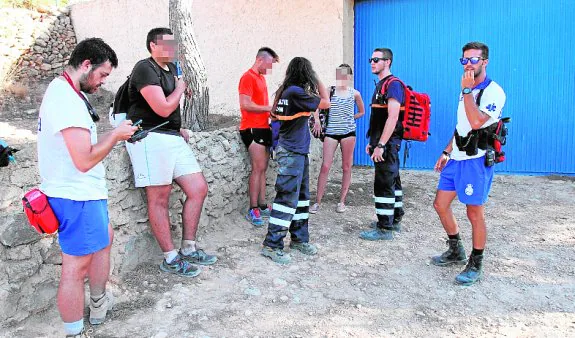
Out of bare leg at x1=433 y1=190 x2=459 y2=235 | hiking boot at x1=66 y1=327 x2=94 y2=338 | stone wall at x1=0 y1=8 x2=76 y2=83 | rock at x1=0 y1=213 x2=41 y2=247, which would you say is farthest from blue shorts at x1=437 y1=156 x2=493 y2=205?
stone wall at x1=0 y1=8 x2=76 y2=83

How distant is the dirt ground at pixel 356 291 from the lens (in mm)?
3459

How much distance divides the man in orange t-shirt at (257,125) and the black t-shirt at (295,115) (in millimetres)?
798

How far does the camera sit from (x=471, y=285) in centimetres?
412

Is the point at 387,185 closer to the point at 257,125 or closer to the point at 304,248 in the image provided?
the point at 304,248

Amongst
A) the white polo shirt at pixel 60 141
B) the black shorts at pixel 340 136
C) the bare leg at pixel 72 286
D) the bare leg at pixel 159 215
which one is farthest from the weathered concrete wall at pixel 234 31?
the bare leg at pixel 72 286

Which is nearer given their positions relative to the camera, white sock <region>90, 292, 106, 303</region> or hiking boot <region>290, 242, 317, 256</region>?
white sock <region>90, 292, 106, 303</region>

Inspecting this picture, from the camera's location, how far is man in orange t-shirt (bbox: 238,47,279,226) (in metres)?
5.39

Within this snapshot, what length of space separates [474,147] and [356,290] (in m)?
1.42

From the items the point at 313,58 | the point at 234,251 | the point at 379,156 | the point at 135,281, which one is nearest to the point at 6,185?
the point at 135,281

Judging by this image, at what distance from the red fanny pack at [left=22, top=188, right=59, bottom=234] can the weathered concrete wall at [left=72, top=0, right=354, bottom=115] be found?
18.3 ft

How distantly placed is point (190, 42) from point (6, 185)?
9.64 feet

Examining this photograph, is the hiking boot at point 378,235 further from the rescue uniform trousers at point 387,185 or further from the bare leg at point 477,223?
the bare leg at point 477,223

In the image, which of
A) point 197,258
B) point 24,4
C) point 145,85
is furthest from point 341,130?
point 24,4

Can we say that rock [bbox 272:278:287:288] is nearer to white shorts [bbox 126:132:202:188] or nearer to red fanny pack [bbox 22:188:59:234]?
white shorts [bbox 126:132:202:188]
